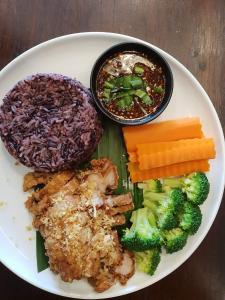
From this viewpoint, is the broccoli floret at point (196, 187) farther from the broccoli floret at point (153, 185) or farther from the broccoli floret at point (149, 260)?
the broccoli floret at point (149, 260)

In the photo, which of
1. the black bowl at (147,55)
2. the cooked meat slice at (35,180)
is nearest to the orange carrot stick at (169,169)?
the black bowl at (147,55)

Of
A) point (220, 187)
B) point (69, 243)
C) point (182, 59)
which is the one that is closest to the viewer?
point (69, 243)

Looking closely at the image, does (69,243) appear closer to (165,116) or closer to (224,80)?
(165,116)

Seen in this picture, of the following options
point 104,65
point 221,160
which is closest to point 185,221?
point 221,160

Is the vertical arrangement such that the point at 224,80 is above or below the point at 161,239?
above

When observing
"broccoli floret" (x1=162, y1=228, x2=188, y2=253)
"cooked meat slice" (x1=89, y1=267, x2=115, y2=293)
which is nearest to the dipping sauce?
"broccoli floret" (x1=162, y1=228, x2=188, y2=253)

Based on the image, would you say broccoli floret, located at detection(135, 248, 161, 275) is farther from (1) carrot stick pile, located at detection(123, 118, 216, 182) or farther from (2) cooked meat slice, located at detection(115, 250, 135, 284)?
(1) carrot stick pile, located at detection(123, 118, 216, 182)

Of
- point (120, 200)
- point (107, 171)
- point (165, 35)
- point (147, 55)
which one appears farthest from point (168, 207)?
point (165, 35)

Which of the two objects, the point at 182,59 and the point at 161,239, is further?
the point at 182,59
